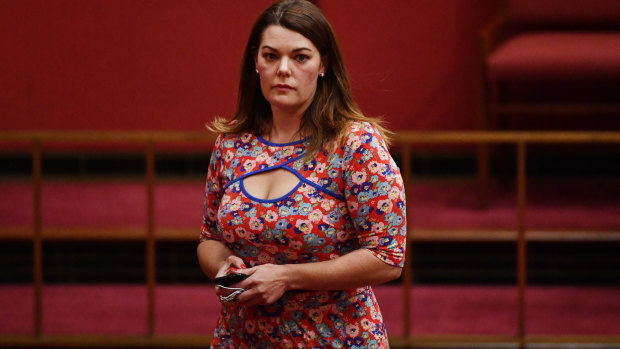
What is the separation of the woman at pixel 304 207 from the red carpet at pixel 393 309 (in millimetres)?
1421

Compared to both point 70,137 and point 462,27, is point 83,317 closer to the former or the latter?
point 70,137

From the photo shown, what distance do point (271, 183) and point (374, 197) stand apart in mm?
155

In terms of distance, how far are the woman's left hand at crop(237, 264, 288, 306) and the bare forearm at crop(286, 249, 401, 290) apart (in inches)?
0.5

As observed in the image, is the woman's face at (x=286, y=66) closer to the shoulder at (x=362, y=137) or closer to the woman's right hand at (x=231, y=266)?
the shoulder at (x=362, y=137)

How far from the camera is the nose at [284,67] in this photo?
1.33 m

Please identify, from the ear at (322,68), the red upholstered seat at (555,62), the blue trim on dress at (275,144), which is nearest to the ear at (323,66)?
the ear at (322,68)

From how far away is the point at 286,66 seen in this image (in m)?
1.33

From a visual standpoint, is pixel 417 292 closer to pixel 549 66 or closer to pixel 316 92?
pixel 549 66

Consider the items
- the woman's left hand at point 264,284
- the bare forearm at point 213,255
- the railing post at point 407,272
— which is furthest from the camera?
the railing post at point 407,272

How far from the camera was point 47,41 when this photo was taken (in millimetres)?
3959

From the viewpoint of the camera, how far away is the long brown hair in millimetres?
1334

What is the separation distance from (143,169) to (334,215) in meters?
2.76

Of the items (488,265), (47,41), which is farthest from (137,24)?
(488,265)

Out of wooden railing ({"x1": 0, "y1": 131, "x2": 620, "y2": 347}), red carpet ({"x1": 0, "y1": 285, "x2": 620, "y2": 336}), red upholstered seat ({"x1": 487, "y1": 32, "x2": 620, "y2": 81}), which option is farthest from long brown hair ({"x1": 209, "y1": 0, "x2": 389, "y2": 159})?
red upholstered seat ({"x1": 487, "y1": 32, "x2": 620, "y2": 81})
